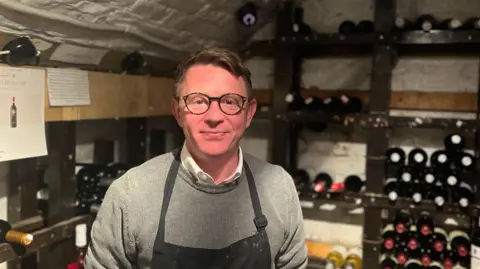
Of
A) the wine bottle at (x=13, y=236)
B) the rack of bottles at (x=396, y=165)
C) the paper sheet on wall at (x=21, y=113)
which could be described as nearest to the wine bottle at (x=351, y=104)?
the rack of bottles at (x=396, y=165)

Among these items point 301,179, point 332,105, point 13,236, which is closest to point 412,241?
point 301,179

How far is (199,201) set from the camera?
1.27 m

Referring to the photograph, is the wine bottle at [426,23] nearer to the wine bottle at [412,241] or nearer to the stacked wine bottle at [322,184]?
the stacked wine bottle at [322,184]

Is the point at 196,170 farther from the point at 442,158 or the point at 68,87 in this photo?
the point at 442,158

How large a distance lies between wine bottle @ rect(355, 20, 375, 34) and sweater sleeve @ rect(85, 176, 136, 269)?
1.53 m

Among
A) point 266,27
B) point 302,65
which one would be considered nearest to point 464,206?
point 302,65

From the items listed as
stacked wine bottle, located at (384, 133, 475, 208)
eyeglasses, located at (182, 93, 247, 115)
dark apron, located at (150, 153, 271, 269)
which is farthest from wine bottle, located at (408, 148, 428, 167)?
eyeglasses, located at (182, 93, 247, 115)

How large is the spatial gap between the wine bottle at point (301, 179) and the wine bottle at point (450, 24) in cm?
98

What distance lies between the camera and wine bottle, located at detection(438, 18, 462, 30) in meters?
2.13

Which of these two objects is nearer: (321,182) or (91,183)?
(91,183)

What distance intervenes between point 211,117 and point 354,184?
1449 millimetres

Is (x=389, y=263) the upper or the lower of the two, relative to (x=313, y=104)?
lower

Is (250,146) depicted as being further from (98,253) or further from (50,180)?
(98,253)

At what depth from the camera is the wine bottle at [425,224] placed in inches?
89.0
